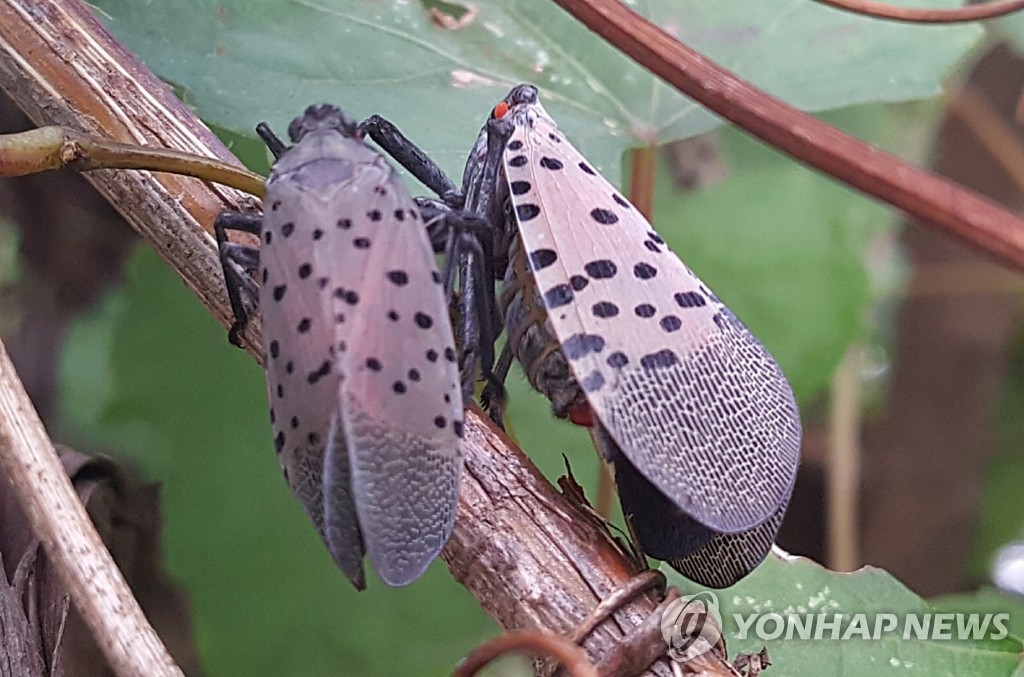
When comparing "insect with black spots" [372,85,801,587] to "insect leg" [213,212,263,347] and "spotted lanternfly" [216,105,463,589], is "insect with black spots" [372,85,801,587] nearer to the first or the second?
"spotted lanternfly" [216,105,463,589]

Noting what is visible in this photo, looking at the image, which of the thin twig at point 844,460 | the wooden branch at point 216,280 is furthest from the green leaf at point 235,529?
the thin twig at point 844,460

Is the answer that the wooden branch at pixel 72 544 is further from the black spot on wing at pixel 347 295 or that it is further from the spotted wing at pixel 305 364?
the black spot on wing at pixel 347 295

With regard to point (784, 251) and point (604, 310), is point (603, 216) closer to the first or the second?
point (604, 310)

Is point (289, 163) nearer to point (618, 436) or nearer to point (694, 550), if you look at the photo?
point (618, 436)

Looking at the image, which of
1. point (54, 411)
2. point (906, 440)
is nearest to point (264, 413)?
point (54, 411)

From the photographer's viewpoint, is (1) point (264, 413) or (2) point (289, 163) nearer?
(2) point (289, 163)

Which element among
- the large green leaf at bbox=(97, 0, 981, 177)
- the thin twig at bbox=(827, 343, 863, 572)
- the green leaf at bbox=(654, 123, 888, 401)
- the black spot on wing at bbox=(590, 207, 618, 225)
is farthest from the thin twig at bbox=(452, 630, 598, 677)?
the thin twig at bbox=(827, 343, 863, 572)

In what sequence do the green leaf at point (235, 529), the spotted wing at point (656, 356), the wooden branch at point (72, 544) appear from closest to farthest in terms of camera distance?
the wooden branch at point (72, 544) < the spotted wing at point (656, 356) < the green leaf at point (235, 529)
